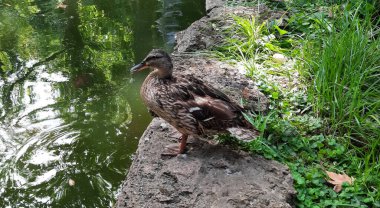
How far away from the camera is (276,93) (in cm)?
368

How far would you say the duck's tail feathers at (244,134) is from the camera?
302 cm

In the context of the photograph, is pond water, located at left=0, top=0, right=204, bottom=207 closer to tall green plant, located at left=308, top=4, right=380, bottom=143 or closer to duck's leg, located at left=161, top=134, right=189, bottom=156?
duck's leg, located at left=161, top=134, right=189, bottom=156

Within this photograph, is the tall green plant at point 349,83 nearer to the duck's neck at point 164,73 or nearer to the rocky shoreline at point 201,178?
the rocky shoreline at point 201,178

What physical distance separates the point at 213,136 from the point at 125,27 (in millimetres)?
3738

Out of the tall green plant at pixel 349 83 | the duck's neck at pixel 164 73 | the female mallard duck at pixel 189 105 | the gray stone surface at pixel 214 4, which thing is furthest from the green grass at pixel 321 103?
the gray stone surface at pixel 214 4

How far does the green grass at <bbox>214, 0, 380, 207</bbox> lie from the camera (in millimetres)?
2824

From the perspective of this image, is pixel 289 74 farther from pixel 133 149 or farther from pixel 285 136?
pixel 133 149

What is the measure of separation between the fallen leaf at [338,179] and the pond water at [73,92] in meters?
1.66

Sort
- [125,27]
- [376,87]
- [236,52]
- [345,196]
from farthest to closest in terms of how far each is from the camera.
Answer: [125,27] < [236,52] < [376,87] < [345,196]

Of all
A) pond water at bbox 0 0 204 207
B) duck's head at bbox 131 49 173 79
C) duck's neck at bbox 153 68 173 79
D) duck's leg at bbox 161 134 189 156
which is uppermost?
duck's head at bbox 131 49 173 79

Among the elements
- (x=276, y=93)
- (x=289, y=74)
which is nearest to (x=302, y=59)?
(x=289, y=74)

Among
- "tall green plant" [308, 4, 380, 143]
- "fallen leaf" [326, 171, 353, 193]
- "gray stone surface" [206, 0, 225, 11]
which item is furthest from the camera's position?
"gray stone surface" [206, 0, 225, 11]

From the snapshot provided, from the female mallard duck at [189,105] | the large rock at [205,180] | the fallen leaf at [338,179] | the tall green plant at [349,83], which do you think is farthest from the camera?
the tall green plant at [349,83]

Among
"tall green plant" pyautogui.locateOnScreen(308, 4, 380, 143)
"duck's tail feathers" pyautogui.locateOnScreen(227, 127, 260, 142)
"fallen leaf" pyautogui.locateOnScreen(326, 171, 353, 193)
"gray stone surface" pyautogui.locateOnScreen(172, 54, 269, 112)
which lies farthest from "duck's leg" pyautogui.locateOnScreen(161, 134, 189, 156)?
"tall green plant" pyautogui.locateOnScreen(308, 4, 380, 143)
